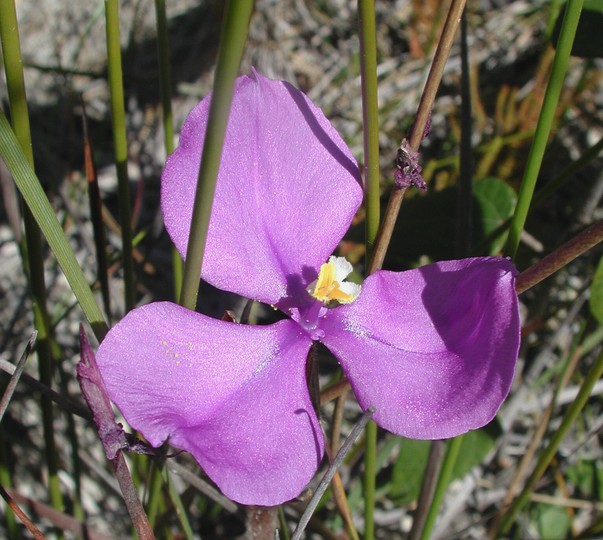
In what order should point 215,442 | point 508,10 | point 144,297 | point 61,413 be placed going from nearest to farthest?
point 215,442
point 61,413
point 144,297
point 508,10

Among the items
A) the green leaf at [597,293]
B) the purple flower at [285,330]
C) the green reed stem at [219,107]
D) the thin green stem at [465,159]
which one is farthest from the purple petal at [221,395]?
the green leaf at [597,293]

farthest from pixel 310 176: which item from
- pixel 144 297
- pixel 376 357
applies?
pixel 144 297

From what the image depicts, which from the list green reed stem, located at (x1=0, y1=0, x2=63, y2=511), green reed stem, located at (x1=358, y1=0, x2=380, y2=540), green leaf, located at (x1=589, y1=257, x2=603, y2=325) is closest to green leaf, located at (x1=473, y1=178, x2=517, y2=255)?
green leaf, located at (x1=589, y1=257, x2=603, y2=325)

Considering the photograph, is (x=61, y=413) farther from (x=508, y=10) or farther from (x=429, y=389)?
(x=508, y=10)

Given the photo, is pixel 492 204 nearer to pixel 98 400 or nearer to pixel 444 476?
pixel 444 476

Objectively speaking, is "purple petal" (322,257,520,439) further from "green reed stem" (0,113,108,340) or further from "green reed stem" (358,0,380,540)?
"green reed stem" (0,113,108,340)

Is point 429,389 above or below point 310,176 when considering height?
below
